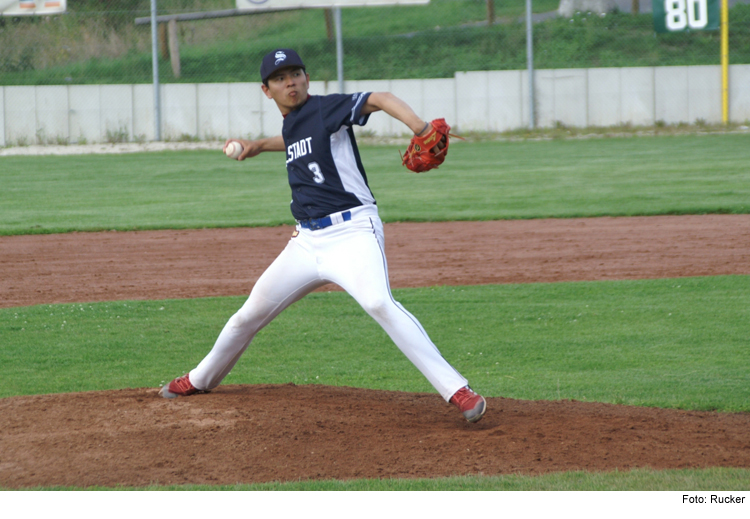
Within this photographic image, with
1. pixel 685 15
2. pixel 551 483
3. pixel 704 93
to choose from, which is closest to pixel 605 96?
pixel 704 93

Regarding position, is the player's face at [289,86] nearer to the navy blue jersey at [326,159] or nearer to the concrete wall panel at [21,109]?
the navy blue jersey at [326,159]

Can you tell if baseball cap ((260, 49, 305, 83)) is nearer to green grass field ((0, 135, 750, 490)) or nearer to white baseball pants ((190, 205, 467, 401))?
white baseball pants ((190, 205, 467, 401))

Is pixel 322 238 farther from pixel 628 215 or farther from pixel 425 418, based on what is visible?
pixel 628 215

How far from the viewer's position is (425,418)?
457 cm

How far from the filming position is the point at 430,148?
12.8 ft

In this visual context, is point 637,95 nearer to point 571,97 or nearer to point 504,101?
point 571,97

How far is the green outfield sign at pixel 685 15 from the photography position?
22000mm

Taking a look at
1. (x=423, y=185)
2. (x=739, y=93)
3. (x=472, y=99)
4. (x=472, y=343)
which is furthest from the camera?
(x=472, y=99)

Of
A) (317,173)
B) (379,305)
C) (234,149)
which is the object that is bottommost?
(379,305)

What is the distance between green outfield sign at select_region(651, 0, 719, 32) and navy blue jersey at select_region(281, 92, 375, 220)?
20309 millimetres

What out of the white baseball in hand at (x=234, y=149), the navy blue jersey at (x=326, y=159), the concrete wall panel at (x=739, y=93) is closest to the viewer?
the navy blue jersey at (x=326, y=159)

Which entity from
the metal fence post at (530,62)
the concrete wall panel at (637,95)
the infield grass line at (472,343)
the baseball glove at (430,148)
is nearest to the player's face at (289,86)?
the baseball glove at (430,148)

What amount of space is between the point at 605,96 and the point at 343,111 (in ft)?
66.6

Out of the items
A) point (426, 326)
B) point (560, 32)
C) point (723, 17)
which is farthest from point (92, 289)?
point (560, 32)
